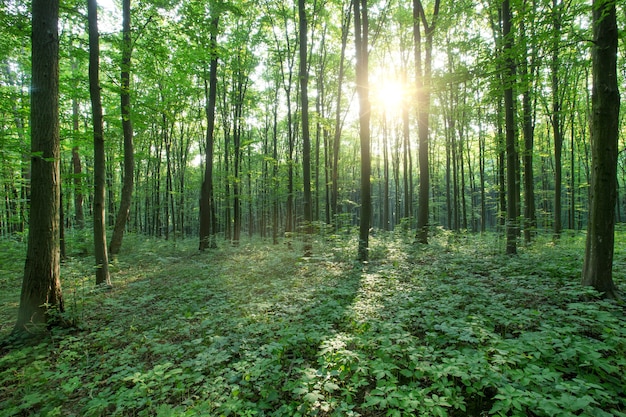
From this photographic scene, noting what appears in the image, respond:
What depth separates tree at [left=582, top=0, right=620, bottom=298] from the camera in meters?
4.76

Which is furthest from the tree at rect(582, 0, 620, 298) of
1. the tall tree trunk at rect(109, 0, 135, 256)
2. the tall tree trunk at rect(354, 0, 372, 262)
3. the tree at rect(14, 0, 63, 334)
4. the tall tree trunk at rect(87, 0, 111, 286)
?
the tall tree trunk at rect(87, 0, 111, 286)

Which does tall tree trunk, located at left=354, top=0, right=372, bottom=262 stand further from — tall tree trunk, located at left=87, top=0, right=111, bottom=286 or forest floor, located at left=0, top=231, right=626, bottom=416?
tall tree trunk, located at left=87, top=0, right=111, bottom=286

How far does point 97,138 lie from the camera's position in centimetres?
764

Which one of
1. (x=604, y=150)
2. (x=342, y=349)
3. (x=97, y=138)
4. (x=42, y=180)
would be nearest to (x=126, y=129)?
(x=97, y=138)

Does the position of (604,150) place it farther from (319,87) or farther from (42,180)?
(319,87)

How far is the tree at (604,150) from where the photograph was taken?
4.76 metres

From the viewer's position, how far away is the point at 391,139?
26047 mm

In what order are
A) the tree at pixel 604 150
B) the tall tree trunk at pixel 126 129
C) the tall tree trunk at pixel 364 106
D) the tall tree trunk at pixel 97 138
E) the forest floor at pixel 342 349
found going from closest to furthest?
the forest floor at pixel 342 349, the tree at pixel 604 150, the tall tree trunk at pixel 97 138, the tall tree trunk at pixel 126 129, the tall tree trunk at pixel 364 106

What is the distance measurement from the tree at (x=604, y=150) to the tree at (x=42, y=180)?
31.4 ft

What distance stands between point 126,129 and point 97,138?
125 inches

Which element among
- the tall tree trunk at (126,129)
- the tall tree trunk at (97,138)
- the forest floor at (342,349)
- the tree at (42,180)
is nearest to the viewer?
the forest floor at (342,349)

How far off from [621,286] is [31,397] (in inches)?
365

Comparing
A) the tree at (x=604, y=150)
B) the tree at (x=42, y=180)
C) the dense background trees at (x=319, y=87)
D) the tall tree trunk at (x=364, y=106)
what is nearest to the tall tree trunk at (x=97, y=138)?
the dense background trees at (x=319, y=87)

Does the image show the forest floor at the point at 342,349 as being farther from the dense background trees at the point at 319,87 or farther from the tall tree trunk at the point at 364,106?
the dense background trees at the point at 319,87
